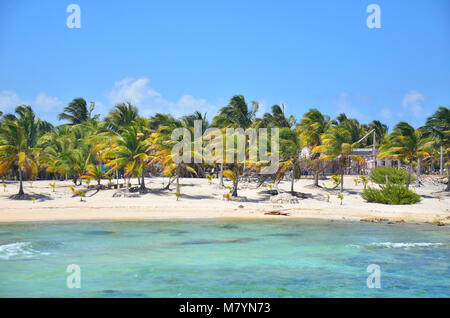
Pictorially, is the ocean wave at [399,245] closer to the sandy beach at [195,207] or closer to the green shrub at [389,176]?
the sandy beach at [195,207]

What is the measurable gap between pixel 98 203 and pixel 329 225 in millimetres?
11988

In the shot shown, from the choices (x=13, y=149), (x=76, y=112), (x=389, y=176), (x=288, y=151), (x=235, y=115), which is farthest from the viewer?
(x=76, y=112)

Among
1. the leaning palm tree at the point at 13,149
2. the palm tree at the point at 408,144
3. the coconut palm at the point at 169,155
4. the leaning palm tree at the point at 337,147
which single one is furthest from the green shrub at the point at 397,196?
the leaning palm tree at the point at 13,149

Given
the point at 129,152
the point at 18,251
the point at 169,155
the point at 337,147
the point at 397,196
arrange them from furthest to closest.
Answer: the point at 337,147
the point at 129,152
the point at 169,155
the point at 397,196
the point at 18,251

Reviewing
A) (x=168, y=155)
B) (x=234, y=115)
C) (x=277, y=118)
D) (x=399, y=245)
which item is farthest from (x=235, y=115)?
(x=399, y=245)

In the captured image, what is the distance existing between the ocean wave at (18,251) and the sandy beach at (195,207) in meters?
5.62

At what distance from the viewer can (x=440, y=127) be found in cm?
2848

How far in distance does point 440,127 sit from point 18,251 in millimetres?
27307

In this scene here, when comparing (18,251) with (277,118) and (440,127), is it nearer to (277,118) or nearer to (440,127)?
(440,127)

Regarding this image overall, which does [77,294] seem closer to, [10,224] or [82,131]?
[10,224]

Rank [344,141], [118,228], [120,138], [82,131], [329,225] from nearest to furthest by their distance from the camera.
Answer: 1. [118,228]
2. [329,225]
3. [120,138]
4. [344,141]
5. [82,131]

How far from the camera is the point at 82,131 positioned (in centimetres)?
3541

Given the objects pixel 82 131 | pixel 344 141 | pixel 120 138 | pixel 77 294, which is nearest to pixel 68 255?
pixel 77 294

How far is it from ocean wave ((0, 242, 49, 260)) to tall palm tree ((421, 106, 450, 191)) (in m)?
25.7
